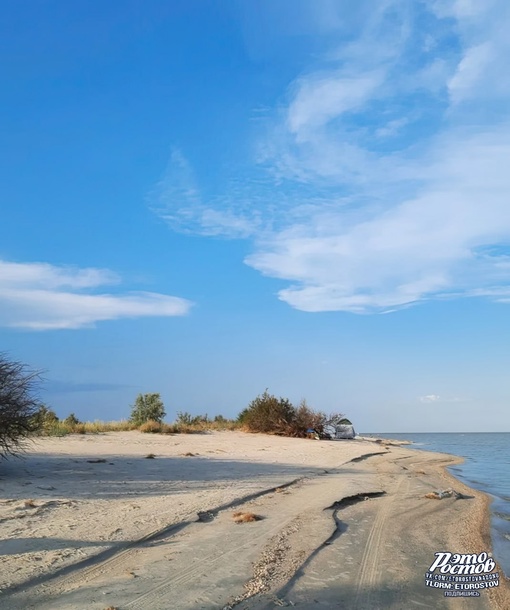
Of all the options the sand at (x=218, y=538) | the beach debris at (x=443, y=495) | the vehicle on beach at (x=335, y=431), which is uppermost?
the vehicle on beach at (x=335, y=431)

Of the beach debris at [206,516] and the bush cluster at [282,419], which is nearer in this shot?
the beach debris at [206,516]

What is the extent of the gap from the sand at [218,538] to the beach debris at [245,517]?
3 centimetres

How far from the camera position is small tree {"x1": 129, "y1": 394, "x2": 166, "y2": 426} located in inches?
1514

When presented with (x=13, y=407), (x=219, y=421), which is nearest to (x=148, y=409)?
(x=219, y=421)

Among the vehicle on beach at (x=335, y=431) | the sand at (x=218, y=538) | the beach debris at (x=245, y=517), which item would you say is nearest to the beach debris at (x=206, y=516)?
the sand at (x=218, y=538)

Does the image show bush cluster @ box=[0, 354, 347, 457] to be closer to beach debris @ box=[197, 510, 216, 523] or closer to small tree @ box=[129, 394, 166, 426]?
small tree @ box=[129, 394, 166, 426]

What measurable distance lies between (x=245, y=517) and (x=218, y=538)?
1345 mm

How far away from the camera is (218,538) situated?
7.48 meters

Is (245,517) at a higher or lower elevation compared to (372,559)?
higher

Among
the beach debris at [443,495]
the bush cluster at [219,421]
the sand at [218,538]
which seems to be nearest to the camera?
the sand at [218,538]

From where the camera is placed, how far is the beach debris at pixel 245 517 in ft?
28.3

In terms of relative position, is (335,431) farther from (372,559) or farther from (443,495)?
(372,559)

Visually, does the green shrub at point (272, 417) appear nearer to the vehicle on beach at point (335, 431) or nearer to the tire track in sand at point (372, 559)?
the vehicle on beach at point (335, 431)

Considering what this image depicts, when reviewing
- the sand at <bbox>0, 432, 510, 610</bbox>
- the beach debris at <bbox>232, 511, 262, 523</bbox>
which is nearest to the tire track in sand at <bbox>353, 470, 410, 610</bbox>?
the sand at <bbox>0, 432, 510, 610</bbox>
